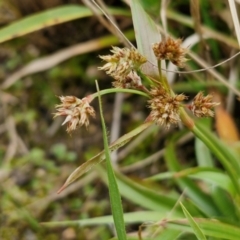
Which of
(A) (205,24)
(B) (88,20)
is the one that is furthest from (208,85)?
(B) (88,20)

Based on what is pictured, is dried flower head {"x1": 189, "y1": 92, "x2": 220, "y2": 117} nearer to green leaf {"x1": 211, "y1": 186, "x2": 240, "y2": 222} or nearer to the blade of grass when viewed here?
the blade of grass

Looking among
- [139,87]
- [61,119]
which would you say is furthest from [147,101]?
[61,119]

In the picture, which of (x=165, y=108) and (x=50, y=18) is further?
(x=50, y=18)

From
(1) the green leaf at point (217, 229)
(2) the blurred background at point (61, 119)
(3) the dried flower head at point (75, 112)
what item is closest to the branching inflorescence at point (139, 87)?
(3) the dried flower head at point (75, 112)

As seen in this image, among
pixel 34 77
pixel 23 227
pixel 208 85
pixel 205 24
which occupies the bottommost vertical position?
pixel 23 227

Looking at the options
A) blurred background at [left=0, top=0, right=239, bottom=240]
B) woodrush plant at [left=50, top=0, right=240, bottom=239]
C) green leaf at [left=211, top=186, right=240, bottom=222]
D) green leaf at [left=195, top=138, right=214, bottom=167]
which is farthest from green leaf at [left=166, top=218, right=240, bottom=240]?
blurred background at [left=0, top=0, right=239, bottom=240]

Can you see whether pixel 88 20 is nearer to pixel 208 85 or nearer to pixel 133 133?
pixel 208 85

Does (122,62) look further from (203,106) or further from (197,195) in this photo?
(197,195)

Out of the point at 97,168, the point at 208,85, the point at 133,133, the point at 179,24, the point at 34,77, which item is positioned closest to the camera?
the point at 133,133
